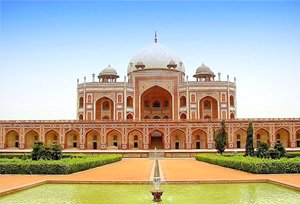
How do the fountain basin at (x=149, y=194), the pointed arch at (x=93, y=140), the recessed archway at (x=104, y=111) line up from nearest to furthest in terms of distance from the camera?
the fountain basin at (x=149, y=194)
the pointed arch at (x=93, y=140)
the recessed archway at (x=104, y=111)

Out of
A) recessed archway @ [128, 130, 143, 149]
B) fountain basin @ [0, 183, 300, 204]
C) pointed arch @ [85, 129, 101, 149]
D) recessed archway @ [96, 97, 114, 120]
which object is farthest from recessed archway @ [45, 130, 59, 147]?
fountain basin @ [0, 183, 300, 204]

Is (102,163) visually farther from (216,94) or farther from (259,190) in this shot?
(216,94)

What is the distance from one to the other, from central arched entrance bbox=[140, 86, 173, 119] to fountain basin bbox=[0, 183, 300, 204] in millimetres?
23851

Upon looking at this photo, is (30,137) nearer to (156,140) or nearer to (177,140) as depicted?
(156,140)

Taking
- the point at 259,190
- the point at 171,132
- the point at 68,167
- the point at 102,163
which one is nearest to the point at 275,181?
the point at 259,190

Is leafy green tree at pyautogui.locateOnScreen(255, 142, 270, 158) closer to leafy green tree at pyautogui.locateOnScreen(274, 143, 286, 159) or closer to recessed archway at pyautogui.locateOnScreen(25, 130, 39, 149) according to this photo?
leafy green tree at pyautogui.locateOnScreen(274, 143, 286, 159)

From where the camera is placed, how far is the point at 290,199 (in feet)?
22.3

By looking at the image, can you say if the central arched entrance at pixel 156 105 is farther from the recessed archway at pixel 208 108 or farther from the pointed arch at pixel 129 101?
the recessed archway at pixel 208 108

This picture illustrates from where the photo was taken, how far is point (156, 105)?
3353cm

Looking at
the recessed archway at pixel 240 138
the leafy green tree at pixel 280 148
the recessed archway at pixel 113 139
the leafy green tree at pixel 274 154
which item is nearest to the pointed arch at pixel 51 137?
the recessed archway at pixel 113 139

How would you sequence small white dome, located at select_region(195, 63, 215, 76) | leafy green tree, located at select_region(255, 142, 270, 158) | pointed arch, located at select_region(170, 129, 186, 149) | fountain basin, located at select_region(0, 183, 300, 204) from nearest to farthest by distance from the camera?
fountain basin, located at select_region(0, 183, 300, 204) → leafy green tree, located at select_region(255, 142, 270, 158) → pointed arch, located at select_region(170, 129, 186, 149) → small white dome, located at select_region(195, 63, 215, 76)

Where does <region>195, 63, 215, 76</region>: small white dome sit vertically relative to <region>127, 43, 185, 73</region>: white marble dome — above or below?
below

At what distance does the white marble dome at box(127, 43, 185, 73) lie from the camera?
33.1 m

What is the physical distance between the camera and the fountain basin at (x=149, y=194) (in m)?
6.77
